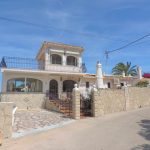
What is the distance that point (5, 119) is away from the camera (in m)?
9.27

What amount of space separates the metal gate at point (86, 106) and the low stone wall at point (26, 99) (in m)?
7.51

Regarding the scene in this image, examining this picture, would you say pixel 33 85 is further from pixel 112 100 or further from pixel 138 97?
pixel 138 97

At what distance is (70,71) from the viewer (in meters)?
25.1

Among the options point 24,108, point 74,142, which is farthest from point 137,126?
point 24,108

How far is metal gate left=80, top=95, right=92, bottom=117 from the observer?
613 inches

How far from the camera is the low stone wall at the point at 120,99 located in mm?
15576

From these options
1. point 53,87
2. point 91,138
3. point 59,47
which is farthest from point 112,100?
point 59,47

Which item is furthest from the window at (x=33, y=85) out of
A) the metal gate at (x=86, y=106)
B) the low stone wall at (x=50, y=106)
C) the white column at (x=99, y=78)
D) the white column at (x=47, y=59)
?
the metal gate at (x=86, y=106)

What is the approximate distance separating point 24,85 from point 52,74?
3.21 metres

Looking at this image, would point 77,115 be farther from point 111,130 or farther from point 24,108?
point 24,108

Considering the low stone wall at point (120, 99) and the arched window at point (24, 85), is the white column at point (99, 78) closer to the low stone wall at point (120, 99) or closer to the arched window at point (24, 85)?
the low stone wall at point (120, 99)

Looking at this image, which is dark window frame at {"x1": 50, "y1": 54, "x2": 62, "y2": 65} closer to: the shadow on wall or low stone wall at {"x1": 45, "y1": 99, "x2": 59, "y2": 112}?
low stone wall at {"x1": 45, "y1": 99, "x2": 59, "y2": 112}

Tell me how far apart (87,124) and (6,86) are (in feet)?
40.2

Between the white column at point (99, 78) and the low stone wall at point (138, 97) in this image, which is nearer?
the white column at point (99, 78)
